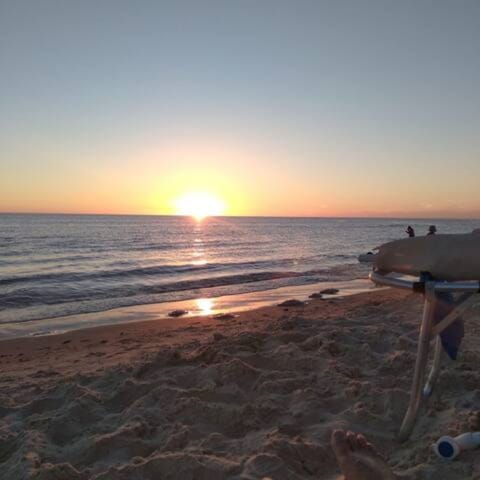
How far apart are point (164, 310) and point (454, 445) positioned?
10.4 meters

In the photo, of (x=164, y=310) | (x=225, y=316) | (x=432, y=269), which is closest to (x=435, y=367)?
(x=432, y=269)

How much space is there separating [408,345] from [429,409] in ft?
6.10

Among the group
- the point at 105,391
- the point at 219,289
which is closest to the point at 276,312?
the point at 219,289

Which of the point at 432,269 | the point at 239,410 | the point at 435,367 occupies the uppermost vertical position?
the point at 432,269

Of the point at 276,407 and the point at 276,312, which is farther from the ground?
the point at 276,407

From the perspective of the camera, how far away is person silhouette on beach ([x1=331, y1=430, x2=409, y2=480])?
7.90ft

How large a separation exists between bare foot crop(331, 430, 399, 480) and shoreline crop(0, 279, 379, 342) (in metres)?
8.47

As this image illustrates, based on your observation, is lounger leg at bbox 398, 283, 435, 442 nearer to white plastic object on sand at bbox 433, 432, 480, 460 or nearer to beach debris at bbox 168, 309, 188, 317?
white plastic object on sand at bbox 433, 432, 480, 460

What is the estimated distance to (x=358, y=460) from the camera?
249 centimetres

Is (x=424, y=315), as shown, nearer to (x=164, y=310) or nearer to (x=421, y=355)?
(x=421, y=355)

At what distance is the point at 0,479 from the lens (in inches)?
116

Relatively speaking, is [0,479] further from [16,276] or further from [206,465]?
[16,276]

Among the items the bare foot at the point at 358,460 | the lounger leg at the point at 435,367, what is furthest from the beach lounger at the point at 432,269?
the lounger leg at the point at 435,367

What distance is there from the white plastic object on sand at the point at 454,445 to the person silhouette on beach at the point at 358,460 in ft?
1.01
